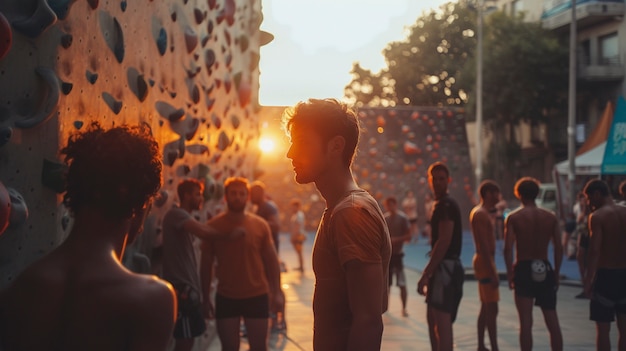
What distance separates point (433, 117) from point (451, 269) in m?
30.5

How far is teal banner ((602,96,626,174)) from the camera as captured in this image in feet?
42.0

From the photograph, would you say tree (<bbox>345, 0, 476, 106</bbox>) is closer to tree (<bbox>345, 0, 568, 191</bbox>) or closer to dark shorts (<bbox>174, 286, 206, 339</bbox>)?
tree (<bbox>345, 0, 568, 191</bbox>)

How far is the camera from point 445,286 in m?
7.25

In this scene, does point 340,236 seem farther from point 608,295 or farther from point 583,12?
point 583,12

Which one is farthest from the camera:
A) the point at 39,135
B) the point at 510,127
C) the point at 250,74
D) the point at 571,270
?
the point at 510,127

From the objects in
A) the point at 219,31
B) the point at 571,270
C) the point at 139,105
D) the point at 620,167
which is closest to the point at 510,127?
the point at 571,270

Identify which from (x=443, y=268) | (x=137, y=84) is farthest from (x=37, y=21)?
(x=443, y=268)

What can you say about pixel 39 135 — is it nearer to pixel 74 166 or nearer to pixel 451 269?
pixel 74 166

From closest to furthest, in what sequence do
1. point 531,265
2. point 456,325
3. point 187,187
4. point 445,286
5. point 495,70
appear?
point 187,187
point 445,286
point 531,265
point 456,325
point 495,70

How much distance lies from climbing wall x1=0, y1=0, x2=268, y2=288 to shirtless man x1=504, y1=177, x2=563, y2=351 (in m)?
3.12

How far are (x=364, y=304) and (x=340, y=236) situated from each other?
25 cm

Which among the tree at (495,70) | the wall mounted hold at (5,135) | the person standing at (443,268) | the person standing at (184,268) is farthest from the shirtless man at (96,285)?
the tree at (495,70)

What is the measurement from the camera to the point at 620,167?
41.9ft

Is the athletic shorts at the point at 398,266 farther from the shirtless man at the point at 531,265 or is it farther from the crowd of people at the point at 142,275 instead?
the crowd of people at the point at 142,275
